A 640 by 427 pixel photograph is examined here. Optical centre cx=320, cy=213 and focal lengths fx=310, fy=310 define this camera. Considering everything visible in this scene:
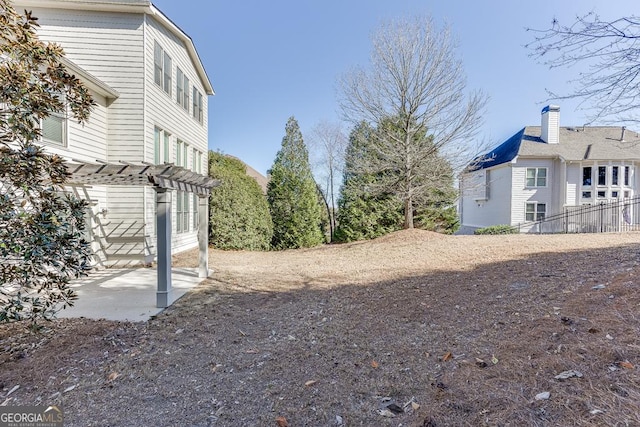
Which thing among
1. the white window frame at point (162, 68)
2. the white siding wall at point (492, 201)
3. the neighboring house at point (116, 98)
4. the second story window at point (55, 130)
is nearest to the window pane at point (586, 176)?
the white siding wall at point (492, 201)

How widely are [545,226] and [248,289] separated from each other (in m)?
17.9

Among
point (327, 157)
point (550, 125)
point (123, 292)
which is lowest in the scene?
point (123, 292)

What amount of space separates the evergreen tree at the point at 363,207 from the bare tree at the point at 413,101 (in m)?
0.84

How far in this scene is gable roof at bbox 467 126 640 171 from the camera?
1744 cm

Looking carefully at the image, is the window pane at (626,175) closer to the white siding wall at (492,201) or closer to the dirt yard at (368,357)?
the white siding wall at (492,201)

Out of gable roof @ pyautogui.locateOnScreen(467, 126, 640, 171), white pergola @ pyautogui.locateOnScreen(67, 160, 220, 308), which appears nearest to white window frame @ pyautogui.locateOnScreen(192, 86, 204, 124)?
white pergola @ pyautogui.locateOnScreen(67, 160, 220, 308)

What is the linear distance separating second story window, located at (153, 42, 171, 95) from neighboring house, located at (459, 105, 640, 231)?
619 inches

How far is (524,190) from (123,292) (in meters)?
20.2

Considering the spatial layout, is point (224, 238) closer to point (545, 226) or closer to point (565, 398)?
point (565, 398)

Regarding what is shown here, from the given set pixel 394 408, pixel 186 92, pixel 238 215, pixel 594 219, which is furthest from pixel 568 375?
pixel 594 219

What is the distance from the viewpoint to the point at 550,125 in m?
18.3

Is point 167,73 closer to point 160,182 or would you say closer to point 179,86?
point 179,86

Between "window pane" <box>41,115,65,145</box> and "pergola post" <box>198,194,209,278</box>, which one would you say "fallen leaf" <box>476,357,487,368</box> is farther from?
"window pane" <box>41,115,65,145</box>

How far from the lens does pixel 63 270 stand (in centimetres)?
314
